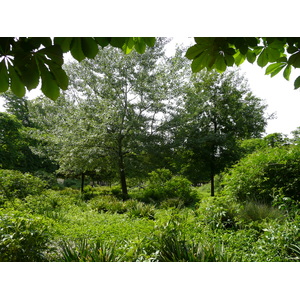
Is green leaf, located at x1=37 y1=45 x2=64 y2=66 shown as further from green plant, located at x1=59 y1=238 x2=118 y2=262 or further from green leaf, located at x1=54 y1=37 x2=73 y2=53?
green plant, located at x1=59 y1=238 x2=118 y2=262

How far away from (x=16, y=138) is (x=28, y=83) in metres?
4.37

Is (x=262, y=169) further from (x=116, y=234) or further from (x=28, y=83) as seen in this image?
(x=28, y=83)

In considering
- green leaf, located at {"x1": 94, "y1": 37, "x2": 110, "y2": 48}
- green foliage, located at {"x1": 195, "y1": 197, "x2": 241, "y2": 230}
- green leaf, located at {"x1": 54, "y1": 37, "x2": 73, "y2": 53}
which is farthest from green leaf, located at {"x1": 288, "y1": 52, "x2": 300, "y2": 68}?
green foliage, located at {"x1": 195, "y1": 197, "x2": 241, "y2": 230}

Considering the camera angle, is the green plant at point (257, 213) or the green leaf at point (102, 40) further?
the green plant at point (257, 213)

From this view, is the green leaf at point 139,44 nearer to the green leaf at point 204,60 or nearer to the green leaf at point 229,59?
the green leaf at point 204,60

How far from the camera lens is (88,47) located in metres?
0.83

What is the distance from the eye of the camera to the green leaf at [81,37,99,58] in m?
0.82

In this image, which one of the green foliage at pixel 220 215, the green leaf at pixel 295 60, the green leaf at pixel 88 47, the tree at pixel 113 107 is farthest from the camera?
the tree at pixel 113 107

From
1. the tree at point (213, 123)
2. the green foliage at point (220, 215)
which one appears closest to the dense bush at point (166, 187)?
the tree at point (213, 123)

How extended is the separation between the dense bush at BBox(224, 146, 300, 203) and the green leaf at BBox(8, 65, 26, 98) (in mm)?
3453

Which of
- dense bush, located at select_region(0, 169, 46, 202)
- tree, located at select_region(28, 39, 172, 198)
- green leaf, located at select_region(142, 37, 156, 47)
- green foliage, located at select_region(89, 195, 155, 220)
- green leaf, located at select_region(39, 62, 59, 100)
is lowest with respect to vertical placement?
green foliage, located at select_region(89, 195, 155, 220)

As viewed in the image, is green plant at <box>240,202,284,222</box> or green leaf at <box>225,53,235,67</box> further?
green plant at <box>240,202,284,222</box>

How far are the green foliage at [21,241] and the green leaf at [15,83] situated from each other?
128 cm

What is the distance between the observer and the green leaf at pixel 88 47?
32.4 inches
